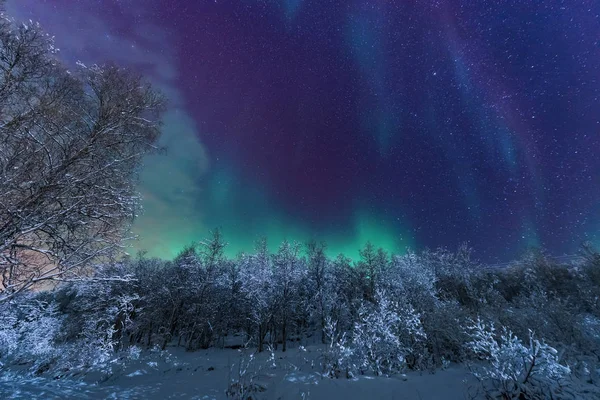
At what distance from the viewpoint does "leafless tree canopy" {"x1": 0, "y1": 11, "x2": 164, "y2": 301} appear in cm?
459

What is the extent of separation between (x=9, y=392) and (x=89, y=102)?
42.9ft

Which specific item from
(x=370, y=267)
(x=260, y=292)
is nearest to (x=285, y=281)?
(x=260, y=292)

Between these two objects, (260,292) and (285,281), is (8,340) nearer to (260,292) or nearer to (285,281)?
(260,292)

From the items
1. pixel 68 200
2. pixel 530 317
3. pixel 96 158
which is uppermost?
pixel 96 158

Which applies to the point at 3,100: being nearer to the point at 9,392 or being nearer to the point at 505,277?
the point at 9,392

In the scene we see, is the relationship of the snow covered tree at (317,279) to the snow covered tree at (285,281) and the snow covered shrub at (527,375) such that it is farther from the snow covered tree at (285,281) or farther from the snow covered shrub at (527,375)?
the snow covered shrub at (527,375)

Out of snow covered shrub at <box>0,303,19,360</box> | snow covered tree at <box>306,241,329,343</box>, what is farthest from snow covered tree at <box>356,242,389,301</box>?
snow covered shrub at <box>0,303,19,360</box>

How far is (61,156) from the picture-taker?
5277 millimetres

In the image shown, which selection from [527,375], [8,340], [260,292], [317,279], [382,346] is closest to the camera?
[527,375]

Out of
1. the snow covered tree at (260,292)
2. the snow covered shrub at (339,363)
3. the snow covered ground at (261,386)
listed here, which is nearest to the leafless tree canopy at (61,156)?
the snow covered ground at (261,386)

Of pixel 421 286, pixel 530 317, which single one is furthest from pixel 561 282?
pixel 530 317

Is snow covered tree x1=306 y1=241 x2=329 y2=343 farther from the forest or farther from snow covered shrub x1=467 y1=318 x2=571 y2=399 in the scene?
snow covered shrub x1=467 y1=318 x2=571 y2=399

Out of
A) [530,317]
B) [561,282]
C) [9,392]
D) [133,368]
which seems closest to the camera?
[9,392]

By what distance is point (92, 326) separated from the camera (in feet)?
59.1
